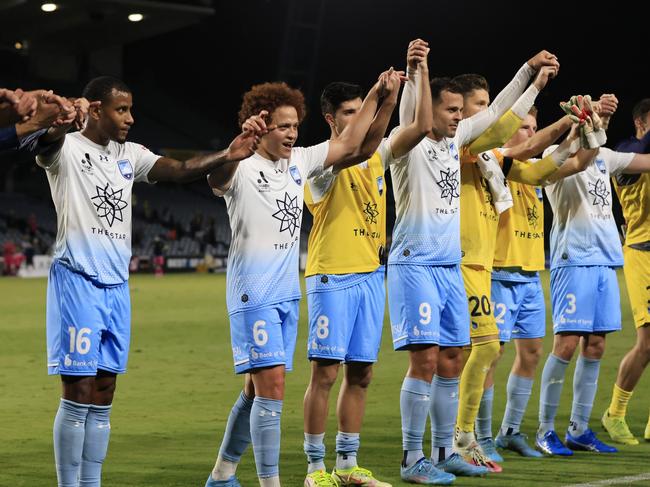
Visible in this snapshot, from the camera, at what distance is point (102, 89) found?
5594mm

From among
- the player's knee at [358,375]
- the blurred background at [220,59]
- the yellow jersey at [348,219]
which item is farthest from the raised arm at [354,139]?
the blurred background at [220,59]

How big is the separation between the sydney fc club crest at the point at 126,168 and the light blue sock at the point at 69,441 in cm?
118

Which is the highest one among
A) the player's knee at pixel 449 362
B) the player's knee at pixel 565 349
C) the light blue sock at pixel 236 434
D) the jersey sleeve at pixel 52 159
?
the jersey sleeve at pixel 52 159

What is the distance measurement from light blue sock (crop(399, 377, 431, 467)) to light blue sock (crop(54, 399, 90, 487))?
2.08 m

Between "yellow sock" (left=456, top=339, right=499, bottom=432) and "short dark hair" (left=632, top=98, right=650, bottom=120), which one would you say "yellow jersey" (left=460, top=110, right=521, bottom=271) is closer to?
"yellow sock" (left=456, top=339, right=499, bottom=432)

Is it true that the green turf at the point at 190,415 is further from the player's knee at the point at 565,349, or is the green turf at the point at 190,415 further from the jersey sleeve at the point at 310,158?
the jersey sleeve at the point at 310,158

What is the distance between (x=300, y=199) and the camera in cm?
594

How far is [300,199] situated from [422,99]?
3.29ft

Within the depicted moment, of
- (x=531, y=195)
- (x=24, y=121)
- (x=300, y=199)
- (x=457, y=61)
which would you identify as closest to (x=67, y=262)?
(x=24, y=121)

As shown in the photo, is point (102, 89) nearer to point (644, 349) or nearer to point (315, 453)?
point (315, 453)

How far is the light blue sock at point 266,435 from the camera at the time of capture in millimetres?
5617

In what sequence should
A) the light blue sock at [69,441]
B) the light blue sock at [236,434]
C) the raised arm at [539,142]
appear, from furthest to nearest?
the raised arm at [539,142], the light blue sock at [236,434], the light blue sock at [69,441]

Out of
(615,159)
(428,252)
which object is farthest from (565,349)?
(428,252)

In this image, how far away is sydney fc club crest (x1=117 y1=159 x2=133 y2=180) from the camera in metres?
5.60
